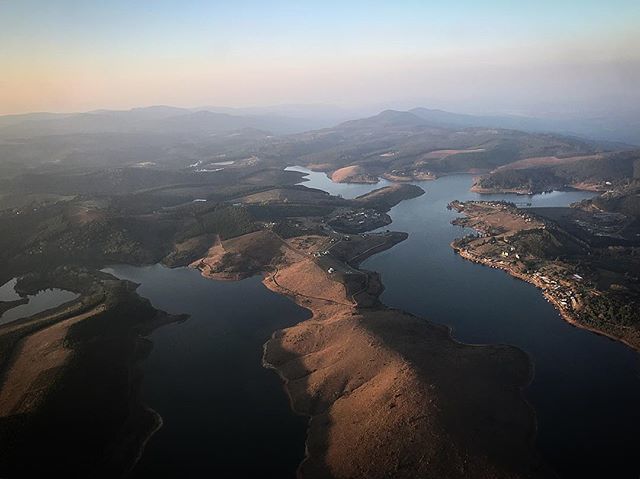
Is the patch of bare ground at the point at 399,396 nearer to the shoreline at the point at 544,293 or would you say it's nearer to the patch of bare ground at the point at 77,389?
the shoreline at the point at 544,293

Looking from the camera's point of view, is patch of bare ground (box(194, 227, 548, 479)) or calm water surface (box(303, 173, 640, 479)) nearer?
patch of bare ground (box(194, 227, 548, 479))

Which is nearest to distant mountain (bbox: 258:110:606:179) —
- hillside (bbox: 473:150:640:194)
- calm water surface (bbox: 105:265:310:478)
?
hillside (bbox: 473:150:640:194)

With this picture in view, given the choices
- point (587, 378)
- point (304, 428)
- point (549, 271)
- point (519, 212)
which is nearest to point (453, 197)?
point (519, 212)

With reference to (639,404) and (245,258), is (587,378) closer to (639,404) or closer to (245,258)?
(639,404)

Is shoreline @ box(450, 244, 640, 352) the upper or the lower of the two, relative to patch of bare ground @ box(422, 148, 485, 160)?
upper

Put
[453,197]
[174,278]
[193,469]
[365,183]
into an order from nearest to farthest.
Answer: [193,469] < [174,278] < [453,197] < [365,183]

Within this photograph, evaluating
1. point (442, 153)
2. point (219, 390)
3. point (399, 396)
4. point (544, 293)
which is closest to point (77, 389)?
point (219, 390)

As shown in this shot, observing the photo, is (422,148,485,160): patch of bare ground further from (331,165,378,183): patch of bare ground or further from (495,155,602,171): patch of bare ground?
(331,165,378,183): patch of bare ground
